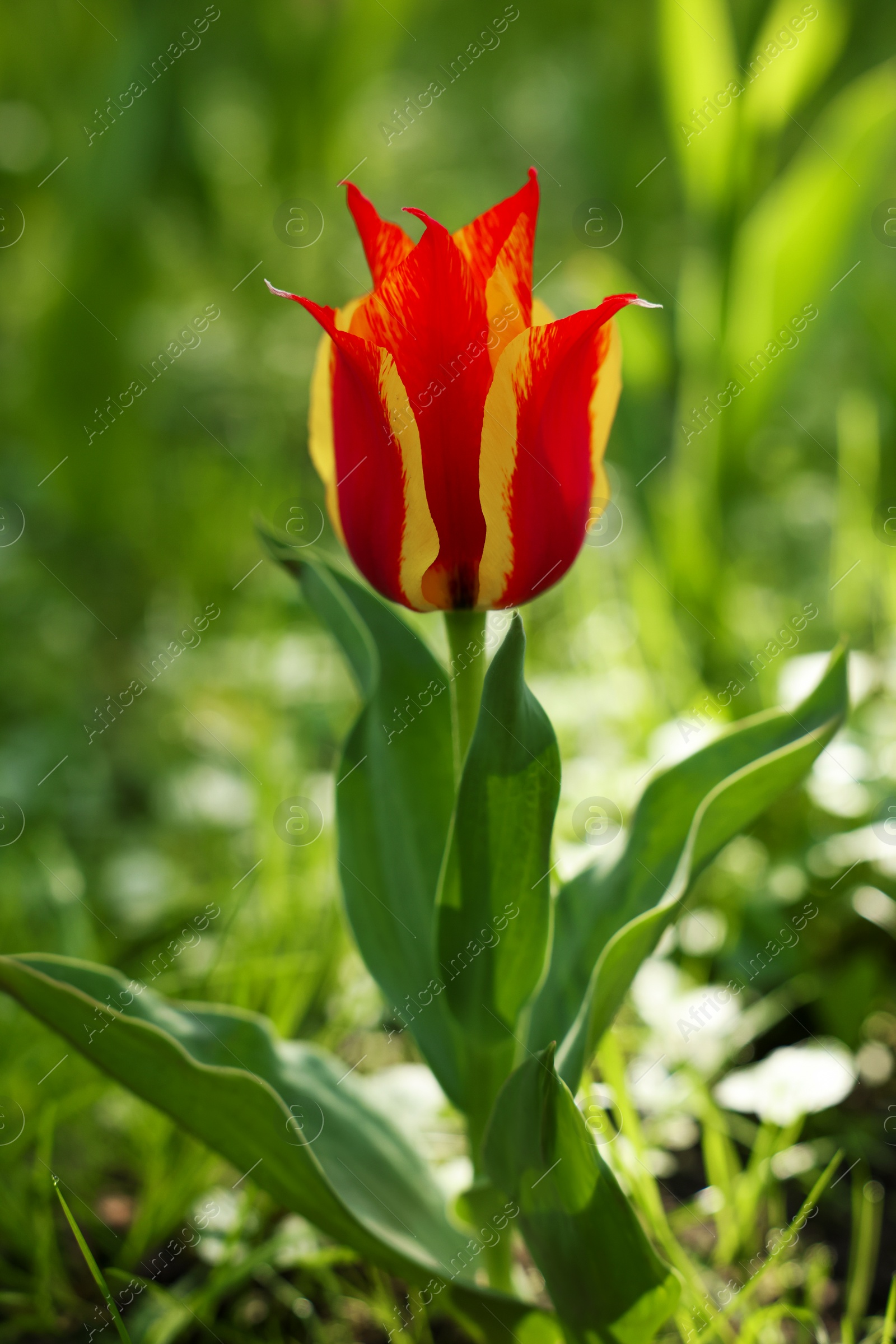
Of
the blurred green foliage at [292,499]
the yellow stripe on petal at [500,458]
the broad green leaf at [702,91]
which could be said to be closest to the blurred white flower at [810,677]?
the blurred green foliage at [292,499]

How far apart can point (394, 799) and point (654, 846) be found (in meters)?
0.18

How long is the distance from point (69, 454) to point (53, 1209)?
168 centimetres

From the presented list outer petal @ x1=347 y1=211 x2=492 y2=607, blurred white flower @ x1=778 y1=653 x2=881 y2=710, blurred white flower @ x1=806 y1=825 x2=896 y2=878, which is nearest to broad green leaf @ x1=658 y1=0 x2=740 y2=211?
blurred white flower @ x1=778 y1=653 x2=881 y2=710

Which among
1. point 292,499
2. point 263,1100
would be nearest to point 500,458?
point 263,1100

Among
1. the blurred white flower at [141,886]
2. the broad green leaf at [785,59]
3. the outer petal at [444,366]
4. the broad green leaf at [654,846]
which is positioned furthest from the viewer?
the broad green leaf at [785,59]

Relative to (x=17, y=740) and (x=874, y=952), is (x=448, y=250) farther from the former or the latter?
(x=17, y=740)

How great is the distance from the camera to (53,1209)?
3.14 feet

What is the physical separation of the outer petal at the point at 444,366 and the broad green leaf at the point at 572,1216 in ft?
0.93

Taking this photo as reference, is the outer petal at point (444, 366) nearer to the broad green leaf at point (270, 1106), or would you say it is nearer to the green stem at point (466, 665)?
the green stem at point (466, 665)

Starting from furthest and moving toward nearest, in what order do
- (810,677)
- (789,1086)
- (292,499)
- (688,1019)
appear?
(292,499)
(810,677)
(688,1019)
(789,1086)

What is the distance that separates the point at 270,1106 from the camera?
0.59 meters

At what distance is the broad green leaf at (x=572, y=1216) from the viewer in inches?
21.7

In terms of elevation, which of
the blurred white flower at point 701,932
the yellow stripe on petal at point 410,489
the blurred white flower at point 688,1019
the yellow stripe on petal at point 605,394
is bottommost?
the blurred white flower at point 701,932

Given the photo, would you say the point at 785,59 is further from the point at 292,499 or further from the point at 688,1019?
the point at 688,1019
